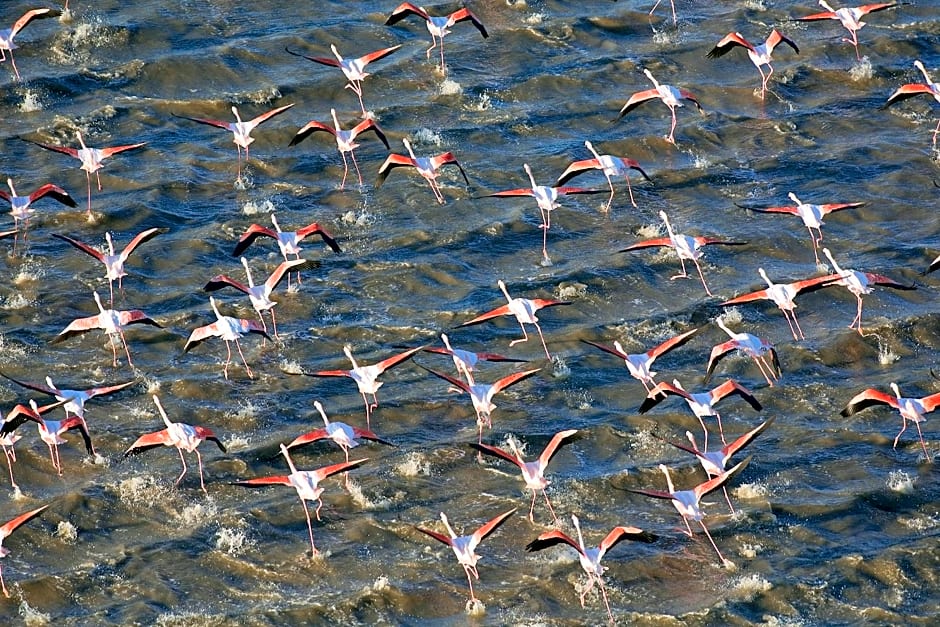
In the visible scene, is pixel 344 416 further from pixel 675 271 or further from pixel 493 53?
pixel 493 53

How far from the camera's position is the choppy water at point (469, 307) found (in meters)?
16.6

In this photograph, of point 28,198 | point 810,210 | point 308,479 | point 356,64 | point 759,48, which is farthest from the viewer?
point 759,48

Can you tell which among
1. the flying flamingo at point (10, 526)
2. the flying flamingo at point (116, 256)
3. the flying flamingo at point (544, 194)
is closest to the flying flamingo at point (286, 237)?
the flying flamingo at point (116, 256)

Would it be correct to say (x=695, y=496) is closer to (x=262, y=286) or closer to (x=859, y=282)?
(x=859, y=282)

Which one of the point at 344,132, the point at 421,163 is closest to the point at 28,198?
the point at 344,132

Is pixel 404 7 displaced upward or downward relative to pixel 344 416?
upward

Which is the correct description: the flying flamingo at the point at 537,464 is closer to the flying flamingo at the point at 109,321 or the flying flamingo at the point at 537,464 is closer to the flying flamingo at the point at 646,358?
the flying flamingo at the point at 646,358

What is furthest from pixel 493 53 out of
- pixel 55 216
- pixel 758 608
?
pixel 758 608

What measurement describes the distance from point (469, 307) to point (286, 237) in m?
2.59

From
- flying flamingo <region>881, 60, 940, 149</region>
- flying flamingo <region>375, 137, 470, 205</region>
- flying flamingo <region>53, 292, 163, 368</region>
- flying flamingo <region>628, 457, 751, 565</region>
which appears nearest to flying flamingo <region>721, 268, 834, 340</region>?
flying flamingo <region>628, 457, 751, 565</region>

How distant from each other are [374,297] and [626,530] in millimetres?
6545

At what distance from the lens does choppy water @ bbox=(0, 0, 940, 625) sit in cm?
1658

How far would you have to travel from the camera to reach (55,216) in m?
23.1

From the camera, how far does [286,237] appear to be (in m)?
21.5
